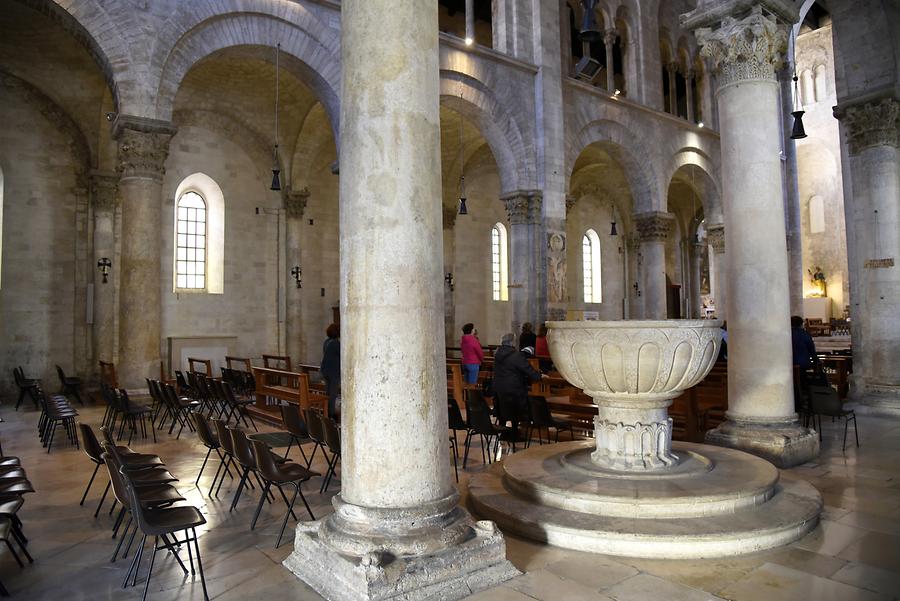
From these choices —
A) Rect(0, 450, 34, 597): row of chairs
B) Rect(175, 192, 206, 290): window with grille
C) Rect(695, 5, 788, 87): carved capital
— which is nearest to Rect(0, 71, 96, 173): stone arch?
Rect(175, 192, 206, 290): window with grille

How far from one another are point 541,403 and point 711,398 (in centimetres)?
316

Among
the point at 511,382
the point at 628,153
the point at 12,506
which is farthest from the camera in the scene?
the point at 628,153

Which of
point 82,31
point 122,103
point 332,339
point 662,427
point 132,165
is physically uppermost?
point 82,31

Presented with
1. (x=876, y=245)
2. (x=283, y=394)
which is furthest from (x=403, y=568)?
(x=876, y=245)

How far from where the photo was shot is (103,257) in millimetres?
14523

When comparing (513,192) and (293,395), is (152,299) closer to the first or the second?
(293,395)

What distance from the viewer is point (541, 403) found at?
684 cm

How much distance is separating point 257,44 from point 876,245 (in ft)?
36.6

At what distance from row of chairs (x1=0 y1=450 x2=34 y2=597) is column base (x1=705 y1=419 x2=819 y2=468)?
6174 mm

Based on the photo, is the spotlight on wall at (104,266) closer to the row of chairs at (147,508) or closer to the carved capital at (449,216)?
the carved capital at (449,216)

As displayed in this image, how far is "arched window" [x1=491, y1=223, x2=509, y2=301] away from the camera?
21938mm

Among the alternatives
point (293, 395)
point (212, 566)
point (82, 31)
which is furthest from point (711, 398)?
point (82, 31)

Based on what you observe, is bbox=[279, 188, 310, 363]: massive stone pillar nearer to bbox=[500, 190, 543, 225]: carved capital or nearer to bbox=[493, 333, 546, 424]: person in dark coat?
bbox=[500, 190, 543, 225]: carved capital

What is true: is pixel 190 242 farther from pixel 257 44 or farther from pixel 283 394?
pixel 283 394
